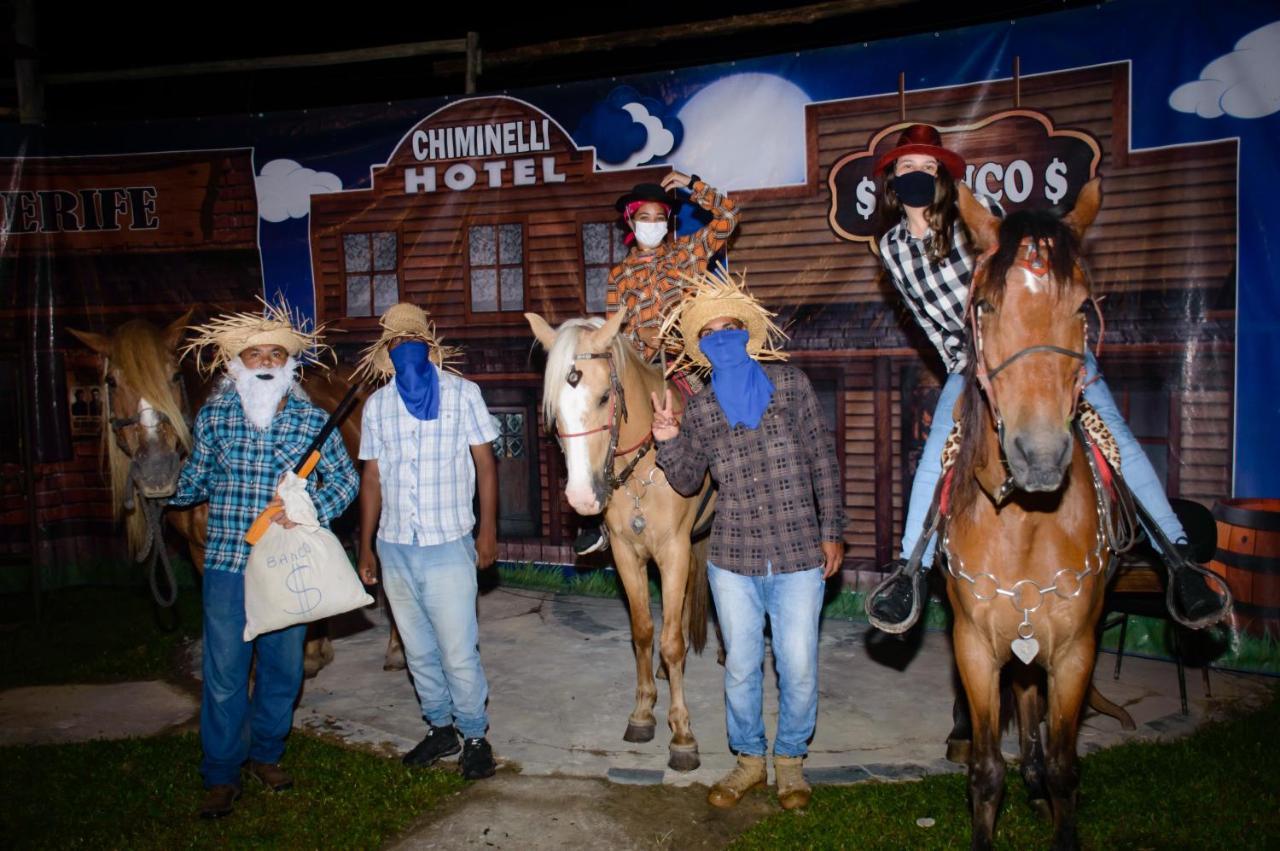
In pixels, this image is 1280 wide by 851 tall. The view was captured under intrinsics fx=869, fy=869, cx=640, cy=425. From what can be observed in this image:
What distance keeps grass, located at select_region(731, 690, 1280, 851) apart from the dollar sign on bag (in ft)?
7.62

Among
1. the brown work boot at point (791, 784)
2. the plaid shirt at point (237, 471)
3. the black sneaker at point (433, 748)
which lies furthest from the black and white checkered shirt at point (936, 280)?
the black sneaker at point (433, 748)

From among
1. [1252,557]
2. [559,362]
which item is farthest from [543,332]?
[1252,557]

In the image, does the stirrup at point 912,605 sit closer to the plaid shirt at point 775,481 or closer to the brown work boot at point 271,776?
the plaid shirt at point 775,481

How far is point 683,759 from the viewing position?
478 centimetres

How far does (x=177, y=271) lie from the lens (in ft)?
28.5

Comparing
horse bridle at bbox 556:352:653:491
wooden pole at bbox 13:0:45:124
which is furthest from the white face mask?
wooden pole at bbox 13:0:45:124

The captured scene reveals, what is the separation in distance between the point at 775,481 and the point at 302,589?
92.9 inches

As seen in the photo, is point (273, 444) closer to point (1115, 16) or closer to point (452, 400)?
point (452, 400)

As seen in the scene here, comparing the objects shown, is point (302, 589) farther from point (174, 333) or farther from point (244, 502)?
point (174, 333)

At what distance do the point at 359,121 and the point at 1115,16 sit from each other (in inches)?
250

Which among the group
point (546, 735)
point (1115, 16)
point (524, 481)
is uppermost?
point (1115, 16)

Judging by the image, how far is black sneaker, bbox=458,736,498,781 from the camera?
15.6 ft

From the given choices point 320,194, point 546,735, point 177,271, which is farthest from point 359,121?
point 546,735

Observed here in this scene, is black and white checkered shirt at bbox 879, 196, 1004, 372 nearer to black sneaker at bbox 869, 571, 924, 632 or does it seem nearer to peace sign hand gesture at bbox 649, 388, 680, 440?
black sneaker at bbox 869, 571, 924, 632
